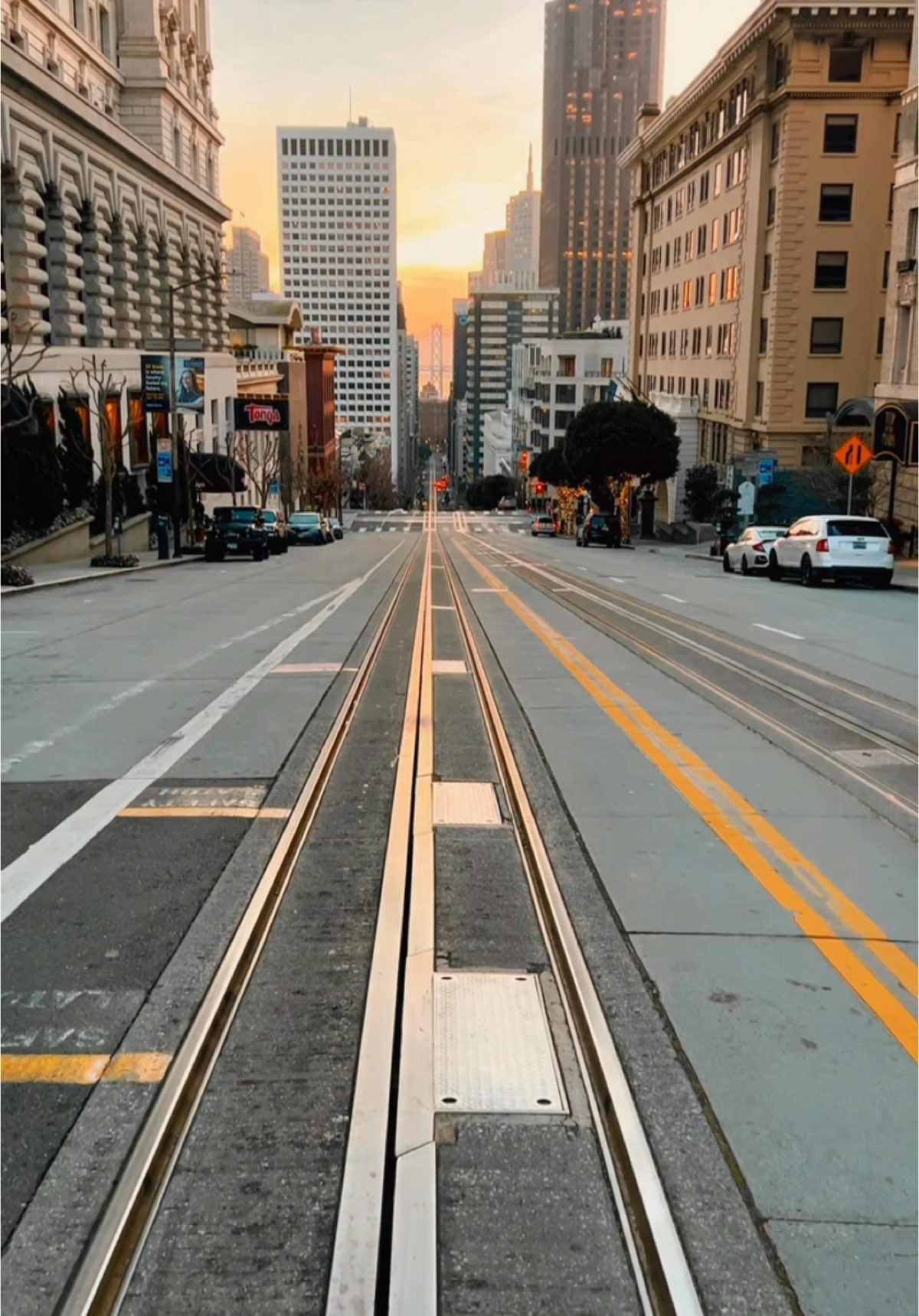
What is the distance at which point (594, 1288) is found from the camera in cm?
303

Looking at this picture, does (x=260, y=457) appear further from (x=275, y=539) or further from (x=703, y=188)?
(x=275, y=539)

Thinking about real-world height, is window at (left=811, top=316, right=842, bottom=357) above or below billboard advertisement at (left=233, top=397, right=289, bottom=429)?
above

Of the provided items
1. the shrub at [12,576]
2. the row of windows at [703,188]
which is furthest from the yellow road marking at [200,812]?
the row of windows at [703,188]

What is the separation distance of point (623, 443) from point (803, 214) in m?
13.9

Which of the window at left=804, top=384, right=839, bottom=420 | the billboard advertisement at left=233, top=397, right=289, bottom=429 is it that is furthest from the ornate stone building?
the window at left=804, top=384, right=839, bottom=420

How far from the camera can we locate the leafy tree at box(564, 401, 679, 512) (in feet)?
193

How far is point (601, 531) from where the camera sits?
5478 cm

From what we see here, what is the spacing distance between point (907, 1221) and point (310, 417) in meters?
127

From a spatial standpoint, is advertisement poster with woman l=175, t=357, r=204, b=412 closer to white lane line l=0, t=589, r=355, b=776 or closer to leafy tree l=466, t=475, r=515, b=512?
white lane line l=0, t=589, r=355, b=776

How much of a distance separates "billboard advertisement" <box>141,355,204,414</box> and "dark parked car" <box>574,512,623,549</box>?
19.8m

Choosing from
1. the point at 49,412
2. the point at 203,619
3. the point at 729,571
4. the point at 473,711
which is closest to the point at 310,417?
the point at 49,412

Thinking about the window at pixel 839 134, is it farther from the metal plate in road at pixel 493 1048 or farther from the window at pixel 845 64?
the metal plate in road at pixel 493 1048

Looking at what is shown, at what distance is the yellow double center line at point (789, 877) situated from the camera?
4.72 m

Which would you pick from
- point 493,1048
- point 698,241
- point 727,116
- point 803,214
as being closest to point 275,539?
point 803,214
